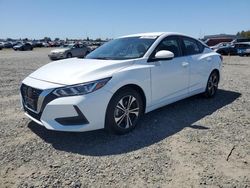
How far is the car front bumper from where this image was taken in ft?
12.5

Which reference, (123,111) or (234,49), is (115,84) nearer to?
(123,111)

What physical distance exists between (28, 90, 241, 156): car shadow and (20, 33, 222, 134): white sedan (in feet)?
0.77

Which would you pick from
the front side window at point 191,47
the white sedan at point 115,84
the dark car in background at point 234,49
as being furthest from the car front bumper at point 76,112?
the dark car in background at point 234,49

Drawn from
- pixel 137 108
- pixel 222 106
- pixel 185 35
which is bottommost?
pixel 222 106

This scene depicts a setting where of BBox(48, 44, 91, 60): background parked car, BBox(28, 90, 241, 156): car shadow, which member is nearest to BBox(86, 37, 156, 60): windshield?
BBox(28, 90, 241, 156): car shadow

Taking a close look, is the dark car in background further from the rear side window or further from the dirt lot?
the dirt lot

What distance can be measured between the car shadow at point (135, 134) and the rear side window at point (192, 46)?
1.22m

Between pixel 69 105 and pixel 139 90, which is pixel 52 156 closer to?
pixel 69 105

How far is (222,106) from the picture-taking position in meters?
6.07

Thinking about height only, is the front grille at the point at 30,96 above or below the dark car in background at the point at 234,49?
above

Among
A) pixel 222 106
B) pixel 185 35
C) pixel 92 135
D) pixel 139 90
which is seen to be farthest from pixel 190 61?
pixel 92 135

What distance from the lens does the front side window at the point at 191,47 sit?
19.2 feet

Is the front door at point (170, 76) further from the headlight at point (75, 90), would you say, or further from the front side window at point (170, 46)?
the headlight at point (75, 90)

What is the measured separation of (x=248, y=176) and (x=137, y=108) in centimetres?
200
